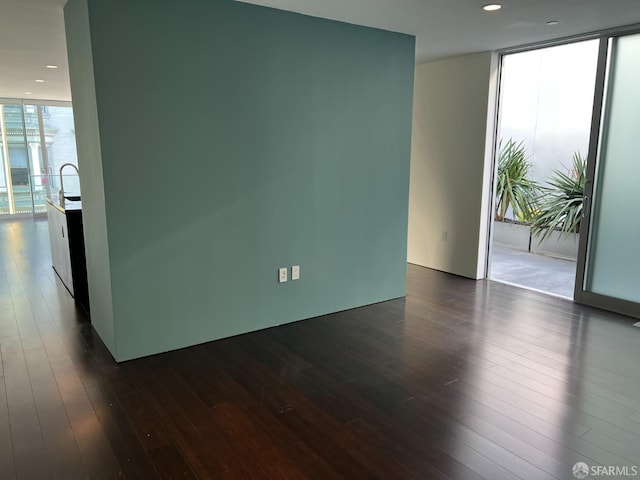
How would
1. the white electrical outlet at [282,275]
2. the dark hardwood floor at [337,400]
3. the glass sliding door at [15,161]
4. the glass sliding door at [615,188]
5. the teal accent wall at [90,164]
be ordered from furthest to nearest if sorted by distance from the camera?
the glass sliding door at [15,161], the glass sliding door at [615,188], the white electrical outlet at [282,275], the teal accent wall at [90,164], the dark hardwood floor at [337,400]

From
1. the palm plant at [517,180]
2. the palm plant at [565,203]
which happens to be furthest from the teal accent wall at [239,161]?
the palm plant at [517,180]

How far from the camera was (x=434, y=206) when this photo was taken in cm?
563

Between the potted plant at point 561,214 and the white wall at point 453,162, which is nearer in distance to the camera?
the white wall at point 453,162

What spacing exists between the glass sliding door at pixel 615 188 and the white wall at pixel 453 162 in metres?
1.09

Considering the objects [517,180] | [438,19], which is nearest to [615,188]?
[438,19]

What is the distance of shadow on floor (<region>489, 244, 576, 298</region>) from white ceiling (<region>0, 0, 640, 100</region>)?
250 centimetres

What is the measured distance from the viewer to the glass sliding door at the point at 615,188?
395cm

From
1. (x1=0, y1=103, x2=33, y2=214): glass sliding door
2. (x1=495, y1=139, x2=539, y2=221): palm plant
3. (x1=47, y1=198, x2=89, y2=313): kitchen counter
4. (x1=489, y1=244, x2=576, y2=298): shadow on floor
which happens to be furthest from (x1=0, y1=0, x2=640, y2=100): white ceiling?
(x1=0, y1=103, x2=33, y2=214): glass sliding door

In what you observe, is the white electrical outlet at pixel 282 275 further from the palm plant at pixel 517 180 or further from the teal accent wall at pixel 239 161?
the palm plant at pixel 517 180

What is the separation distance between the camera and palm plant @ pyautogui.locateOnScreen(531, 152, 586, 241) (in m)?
5.52

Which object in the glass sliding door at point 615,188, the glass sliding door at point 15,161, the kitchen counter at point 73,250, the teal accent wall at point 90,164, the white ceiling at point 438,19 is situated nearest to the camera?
the teal accent wall at point 90,164

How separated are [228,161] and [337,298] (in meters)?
1.59

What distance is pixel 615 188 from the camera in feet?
13.5

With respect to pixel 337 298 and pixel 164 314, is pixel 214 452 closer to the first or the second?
pixel 164 314
